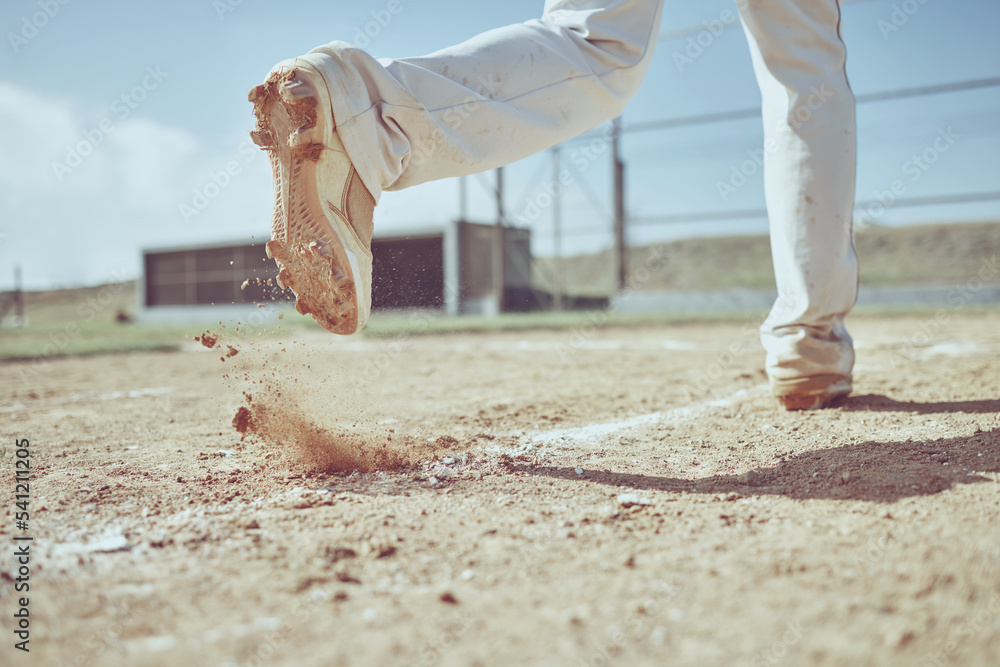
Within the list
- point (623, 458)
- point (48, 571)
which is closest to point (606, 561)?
point (623, 458)

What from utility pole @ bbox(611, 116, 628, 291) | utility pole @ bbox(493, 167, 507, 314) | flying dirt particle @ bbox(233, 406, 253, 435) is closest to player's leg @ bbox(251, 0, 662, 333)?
flying dirt particle @ bbox(233, 406, 253, 435)

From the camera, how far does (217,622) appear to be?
71 cm

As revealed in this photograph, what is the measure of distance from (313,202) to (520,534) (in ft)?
2.24

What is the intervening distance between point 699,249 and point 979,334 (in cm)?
1335

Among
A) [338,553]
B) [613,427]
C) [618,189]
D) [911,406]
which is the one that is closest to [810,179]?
[911,406]

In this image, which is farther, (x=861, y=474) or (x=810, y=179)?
(x=810, y=179)

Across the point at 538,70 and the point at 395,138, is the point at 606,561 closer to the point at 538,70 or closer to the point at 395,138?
the point at 395,138

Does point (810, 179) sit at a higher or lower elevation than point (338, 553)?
higher

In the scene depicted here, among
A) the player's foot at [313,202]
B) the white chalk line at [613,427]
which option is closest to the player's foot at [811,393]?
the white chalk line at [613,427]

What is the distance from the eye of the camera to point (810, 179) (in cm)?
173

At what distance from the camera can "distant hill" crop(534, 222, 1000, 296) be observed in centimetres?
1302

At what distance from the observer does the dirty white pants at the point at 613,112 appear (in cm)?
123

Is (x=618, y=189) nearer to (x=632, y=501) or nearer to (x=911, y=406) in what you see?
(x=911, y=406)

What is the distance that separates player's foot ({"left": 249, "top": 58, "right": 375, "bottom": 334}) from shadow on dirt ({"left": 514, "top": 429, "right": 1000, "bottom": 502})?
0.49 meters
